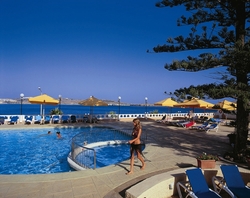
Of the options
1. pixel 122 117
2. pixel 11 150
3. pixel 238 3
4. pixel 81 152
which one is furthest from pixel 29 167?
pixel 122 117

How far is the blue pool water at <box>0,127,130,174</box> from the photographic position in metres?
7.76

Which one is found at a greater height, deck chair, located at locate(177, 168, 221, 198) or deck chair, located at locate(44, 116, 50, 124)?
deck chair, located at locate(44, 116, 50, 124)

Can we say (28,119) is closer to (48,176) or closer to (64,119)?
(64,119)

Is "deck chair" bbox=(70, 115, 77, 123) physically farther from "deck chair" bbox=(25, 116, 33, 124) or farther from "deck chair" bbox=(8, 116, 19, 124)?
"deck chair" bbox=(8, 116, 19, 124)

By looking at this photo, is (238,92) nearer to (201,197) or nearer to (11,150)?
(201,197)

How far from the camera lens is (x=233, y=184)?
454 cm

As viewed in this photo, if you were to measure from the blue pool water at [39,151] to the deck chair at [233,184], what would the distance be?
521 cm

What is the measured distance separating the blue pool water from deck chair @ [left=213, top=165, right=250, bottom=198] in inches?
205

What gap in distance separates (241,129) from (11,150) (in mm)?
11128

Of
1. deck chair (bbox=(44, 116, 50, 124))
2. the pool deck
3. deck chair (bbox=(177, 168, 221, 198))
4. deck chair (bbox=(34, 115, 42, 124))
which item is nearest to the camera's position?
deck chair (bbox=(177, 168, 221, 198))

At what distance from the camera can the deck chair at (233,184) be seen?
13.7ft

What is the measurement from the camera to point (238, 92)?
20.8ft

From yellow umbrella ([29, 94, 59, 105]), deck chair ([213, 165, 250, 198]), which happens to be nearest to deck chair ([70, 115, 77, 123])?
yellow umbrella ([29, 94, 59, 105])

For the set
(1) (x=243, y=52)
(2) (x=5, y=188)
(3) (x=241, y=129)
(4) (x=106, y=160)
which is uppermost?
(1) (x=243, y=52)
